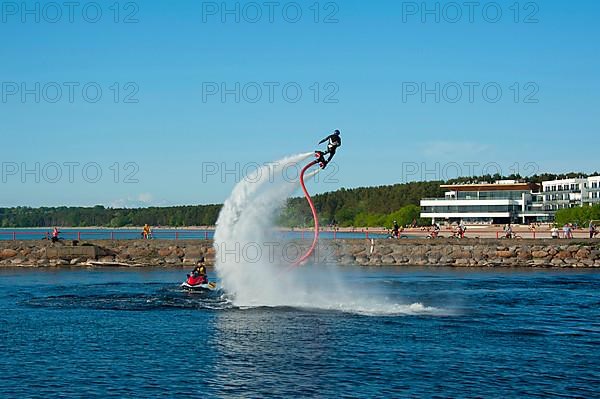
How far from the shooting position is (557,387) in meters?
22.2

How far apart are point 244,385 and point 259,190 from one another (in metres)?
18.3

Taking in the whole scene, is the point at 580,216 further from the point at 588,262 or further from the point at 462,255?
the point at 462,255

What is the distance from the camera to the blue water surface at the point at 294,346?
72.4 feet

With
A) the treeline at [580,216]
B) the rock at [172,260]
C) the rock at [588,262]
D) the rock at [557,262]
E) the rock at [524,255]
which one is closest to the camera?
the rock at [588,262]

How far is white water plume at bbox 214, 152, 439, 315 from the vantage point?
3894cm

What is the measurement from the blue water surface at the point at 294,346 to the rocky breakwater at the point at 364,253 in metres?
21.8

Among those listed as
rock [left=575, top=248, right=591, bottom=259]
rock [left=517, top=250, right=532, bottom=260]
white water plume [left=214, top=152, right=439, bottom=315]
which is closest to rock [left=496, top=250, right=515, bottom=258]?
rock [left=517, top=250, right=532, bottom=260]

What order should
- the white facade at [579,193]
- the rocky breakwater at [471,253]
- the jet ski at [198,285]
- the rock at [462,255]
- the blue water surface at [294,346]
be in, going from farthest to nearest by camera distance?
the white facade at [579,193]
the rock at [462,255]
the rocky breakwater at [471,253]
the jet ski at [198,285]
the blue water surface at [294,346]

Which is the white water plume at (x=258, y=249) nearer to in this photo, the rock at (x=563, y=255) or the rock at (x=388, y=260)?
the rock at (x=388, y=260)

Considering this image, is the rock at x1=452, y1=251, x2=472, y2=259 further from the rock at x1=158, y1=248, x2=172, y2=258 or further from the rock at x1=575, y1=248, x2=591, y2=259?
the rock at x1=158, y1=248, x2=172, y2=258

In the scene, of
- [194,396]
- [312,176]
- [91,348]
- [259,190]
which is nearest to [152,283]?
[259,190]

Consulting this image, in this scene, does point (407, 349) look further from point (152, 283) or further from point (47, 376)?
point (152, 283)

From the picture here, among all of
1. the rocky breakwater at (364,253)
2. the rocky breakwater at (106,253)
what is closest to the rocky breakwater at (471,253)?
the rocky breakwater at (364,253)

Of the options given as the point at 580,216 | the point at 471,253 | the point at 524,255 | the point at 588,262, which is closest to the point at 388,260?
the point at 471,253
